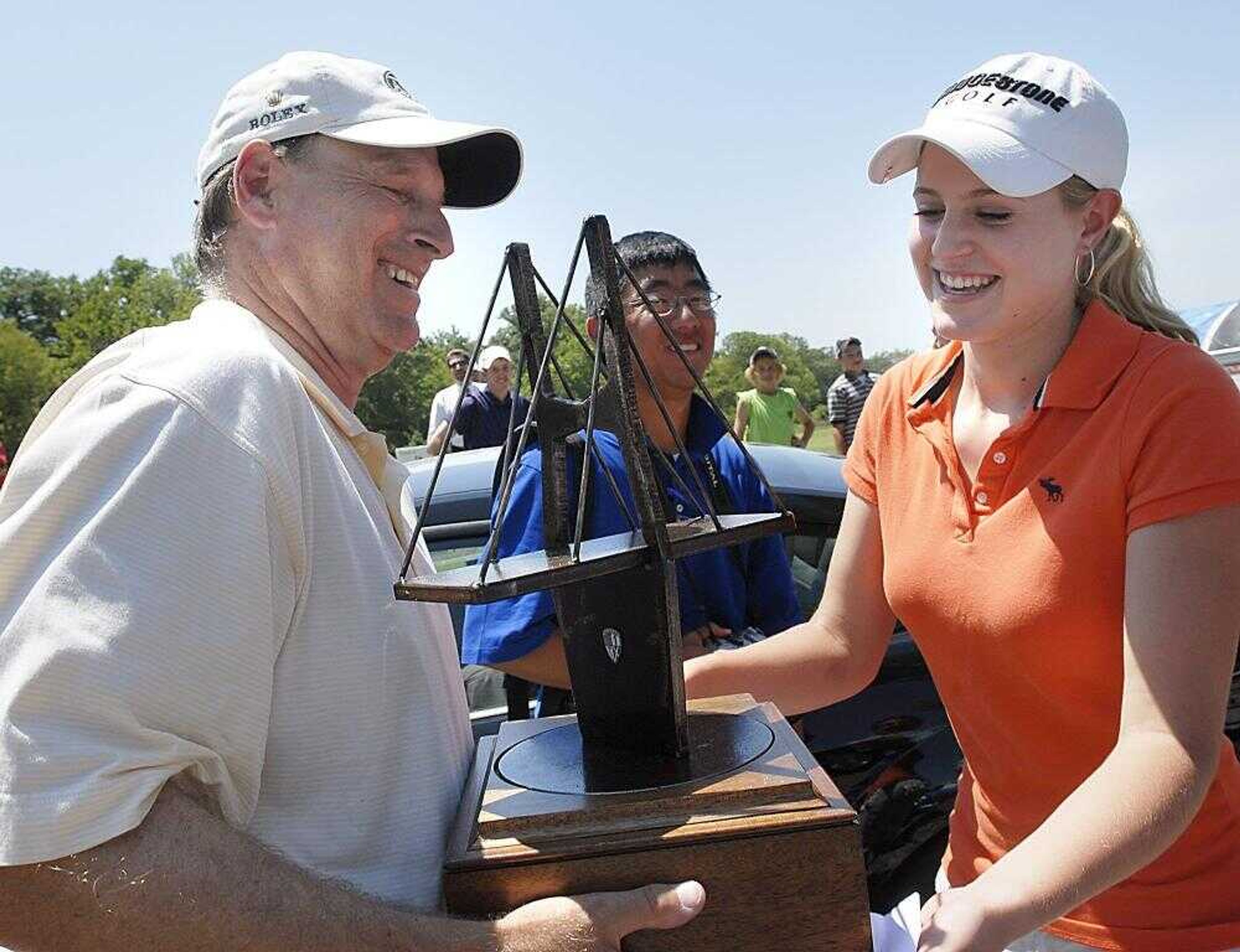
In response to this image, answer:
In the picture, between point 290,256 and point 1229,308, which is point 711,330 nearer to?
point 290,256

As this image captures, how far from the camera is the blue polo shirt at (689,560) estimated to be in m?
2.50

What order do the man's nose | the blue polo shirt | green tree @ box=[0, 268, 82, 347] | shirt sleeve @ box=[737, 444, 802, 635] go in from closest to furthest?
1. the man's nose
2. the blue polo shirt
3. shirt sleeve @ box=[737, 444, 802, 635]
4. green tree @ box=[0, 268, 82, 347]

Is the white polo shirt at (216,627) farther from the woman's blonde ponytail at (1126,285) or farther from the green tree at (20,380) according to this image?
the green tree at (20,380)

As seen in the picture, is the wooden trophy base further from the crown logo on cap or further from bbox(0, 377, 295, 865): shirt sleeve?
the crown logo on cap

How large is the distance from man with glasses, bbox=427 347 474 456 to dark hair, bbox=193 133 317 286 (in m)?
6.12

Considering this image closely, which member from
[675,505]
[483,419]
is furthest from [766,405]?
[675,505]

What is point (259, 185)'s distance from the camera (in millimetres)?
1685

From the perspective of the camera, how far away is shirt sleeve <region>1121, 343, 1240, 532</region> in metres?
1.49

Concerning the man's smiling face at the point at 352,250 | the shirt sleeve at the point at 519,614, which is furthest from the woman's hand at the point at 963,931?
the shirt sleeve at the point at 519,614

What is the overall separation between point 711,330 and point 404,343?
1495mm

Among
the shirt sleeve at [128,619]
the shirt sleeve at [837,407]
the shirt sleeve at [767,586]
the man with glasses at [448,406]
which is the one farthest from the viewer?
the shirt sleeve at [837,407]

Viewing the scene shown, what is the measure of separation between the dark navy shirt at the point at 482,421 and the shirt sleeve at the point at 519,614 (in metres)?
5.97

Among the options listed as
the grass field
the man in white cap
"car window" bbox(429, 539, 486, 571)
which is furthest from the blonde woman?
the grass field

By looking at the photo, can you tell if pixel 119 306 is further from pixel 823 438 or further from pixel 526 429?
pixel 526 429
